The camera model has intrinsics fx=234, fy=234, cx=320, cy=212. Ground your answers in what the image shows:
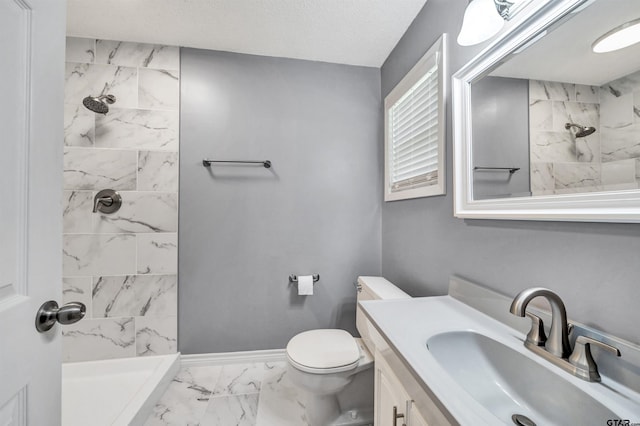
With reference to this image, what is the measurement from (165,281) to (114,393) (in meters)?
0.70

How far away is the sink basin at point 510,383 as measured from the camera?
0.54 metres

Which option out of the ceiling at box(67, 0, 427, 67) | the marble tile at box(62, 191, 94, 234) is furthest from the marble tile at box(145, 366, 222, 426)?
the ceiling at box(67, 0, 427, 67)

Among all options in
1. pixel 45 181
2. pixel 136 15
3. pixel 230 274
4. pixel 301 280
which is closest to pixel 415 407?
pixel 45 181

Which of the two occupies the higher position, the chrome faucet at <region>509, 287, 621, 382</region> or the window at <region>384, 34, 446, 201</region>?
the window at <region>384, 34, 446, 201</region>

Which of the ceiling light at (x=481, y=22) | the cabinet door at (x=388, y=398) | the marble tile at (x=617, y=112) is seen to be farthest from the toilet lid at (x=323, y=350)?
the ceiling light at (x=481, y=22)

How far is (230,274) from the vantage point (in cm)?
182

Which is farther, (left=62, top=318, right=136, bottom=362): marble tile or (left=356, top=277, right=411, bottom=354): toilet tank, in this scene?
(left=62, top=318, right=136, bottom=362): marble tile

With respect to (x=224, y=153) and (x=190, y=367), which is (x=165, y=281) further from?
(x=224, y=153)

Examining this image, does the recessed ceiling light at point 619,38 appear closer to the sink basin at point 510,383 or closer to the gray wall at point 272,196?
the sink basin at point 510,383

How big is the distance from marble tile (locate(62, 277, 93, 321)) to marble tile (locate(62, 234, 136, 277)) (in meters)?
0.04

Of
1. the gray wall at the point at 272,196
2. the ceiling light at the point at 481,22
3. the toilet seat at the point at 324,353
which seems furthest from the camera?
the gray wall at the point at 272,196

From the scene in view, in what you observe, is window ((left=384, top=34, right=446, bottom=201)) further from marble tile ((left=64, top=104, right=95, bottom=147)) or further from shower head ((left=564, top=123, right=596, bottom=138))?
marble tile ((left=64, top=104, right=95, bottom=147))

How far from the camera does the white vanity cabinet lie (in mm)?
603

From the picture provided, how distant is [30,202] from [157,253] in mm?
1354
